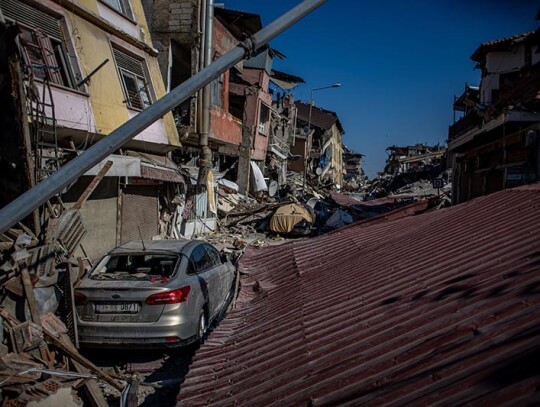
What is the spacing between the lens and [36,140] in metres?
7.57

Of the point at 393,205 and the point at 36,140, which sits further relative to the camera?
the point at 393,205

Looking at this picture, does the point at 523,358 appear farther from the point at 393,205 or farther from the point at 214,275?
the point at 393,205

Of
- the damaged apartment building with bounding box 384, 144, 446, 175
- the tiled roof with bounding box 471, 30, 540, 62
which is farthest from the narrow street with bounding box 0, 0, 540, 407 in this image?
the damaged apartment building with bounding box 384, 144, 446, 175

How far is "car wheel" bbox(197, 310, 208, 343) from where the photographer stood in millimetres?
7070

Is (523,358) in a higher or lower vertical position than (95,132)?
lower

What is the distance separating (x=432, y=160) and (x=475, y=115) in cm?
3890

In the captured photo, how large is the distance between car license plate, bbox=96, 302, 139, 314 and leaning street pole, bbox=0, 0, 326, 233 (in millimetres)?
4499

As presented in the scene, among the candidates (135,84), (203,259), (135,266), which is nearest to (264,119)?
(135,84)

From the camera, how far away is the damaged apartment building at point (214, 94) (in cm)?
1742

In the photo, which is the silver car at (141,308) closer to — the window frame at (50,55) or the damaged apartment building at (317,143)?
the window frame at (50,55)

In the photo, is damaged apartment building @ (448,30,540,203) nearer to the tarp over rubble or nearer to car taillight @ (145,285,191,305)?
the tarp over rubble

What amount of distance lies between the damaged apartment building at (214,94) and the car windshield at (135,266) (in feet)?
31.8

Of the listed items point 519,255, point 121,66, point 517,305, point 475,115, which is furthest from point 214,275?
point 475,115

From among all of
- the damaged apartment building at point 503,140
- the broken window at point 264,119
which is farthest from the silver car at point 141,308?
the broken window at point 264,119
